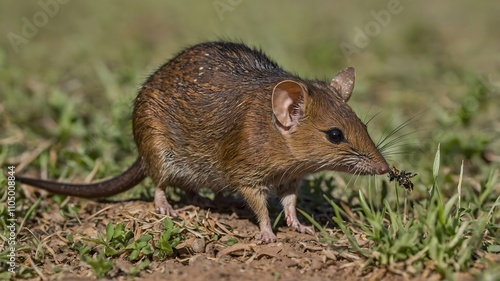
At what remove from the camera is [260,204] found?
563 centimetres

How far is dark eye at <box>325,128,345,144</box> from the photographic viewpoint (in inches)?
209

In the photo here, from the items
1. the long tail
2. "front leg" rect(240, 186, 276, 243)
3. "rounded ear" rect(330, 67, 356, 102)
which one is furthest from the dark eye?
the long tail

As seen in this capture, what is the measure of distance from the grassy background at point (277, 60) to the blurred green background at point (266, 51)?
21mm

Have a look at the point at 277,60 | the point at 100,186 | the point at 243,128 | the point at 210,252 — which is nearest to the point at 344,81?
the point at 243,128

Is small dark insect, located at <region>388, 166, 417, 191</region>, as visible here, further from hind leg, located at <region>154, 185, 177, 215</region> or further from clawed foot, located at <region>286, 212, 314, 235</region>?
hind leg, located at <region>154, 185, 177, 215</region>

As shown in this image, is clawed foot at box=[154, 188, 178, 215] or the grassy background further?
the grassy background

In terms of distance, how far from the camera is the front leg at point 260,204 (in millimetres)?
5566

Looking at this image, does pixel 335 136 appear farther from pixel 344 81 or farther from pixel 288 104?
pixel 344 81

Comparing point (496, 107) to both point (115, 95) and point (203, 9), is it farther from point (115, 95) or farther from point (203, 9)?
point (203, 9)

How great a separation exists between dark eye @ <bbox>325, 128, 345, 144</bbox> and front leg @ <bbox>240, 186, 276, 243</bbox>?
2.32ft

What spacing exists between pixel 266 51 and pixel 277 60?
1.26 ft

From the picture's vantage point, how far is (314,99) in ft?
17.7

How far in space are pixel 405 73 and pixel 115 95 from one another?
4.01 m

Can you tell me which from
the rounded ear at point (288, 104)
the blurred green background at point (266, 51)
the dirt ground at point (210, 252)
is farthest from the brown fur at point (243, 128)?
the blurred green background at point (266, 51)
